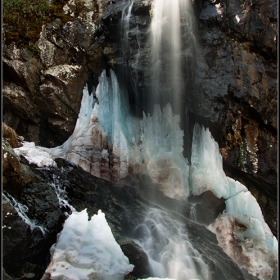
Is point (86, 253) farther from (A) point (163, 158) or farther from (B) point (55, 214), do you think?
(A) point (163, 158)

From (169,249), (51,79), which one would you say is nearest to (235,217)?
(169,249)

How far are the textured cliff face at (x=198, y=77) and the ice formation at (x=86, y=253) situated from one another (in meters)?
5.89

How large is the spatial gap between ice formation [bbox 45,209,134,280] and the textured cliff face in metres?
5.89

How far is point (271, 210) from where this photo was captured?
496 inches

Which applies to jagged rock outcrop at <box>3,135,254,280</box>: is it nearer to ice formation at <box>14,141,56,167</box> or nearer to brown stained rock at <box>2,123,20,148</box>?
ice formation at <box>14,141,56,167</box>

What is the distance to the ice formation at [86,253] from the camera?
5.73 meters

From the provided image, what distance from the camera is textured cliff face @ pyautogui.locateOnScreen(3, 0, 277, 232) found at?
1179cm

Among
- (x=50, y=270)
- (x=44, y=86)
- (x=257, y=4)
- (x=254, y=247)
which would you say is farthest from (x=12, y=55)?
(x=254, y=247)

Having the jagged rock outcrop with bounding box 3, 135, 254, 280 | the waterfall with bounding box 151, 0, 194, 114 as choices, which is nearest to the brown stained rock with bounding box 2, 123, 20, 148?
the jagged rock outcrop with bounding box 3, 135, 254, 280

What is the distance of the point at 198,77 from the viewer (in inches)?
479

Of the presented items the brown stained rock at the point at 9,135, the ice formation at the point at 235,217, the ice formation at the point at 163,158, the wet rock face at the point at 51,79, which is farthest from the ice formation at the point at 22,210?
the ice formation at the point at 235,217

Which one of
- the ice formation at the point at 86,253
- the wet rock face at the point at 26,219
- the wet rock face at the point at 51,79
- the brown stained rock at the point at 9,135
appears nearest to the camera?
the ice formation at the point at 86,253

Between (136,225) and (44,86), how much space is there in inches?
257

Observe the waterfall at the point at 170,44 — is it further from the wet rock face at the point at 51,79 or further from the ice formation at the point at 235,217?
the wet rock face at the point at 51,79
